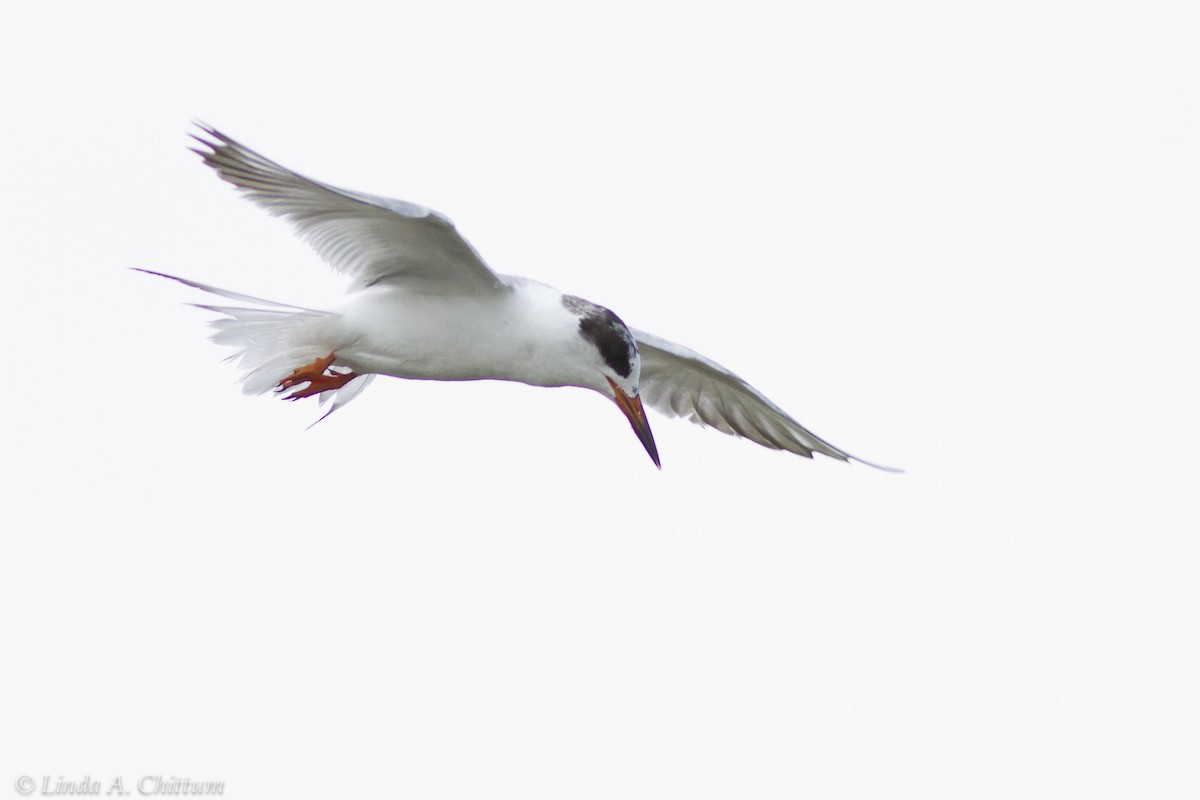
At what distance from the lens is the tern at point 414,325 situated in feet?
26.3

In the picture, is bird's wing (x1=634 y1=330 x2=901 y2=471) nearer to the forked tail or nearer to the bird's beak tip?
the bird's beak tip

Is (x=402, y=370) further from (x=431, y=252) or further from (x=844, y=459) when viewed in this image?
(x=844, y=459)

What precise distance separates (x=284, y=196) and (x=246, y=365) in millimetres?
1071

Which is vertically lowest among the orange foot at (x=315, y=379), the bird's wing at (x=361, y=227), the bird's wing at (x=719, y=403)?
the orange foot at (x=315, y=379)

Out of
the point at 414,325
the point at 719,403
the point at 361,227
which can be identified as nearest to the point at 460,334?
the point at 414,325

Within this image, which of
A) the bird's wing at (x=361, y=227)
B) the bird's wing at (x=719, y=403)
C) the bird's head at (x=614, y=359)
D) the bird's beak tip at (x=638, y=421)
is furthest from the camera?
the bird's wing at (x=719, y=403)

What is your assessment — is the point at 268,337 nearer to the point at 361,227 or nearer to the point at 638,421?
the point at 361,227

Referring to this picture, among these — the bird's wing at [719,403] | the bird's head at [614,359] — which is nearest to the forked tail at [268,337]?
the bird's head at [614,359]

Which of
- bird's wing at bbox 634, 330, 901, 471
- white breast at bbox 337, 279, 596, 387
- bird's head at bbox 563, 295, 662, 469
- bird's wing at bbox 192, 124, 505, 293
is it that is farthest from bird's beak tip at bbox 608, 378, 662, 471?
bird's wing at bbox 634, 330, 901, 471

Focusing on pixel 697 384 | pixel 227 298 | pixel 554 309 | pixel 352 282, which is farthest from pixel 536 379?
pixel 697 384

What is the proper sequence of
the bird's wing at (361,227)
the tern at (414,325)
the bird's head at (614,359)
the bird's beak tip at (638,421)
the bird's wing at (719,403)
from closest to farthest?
the bird's wing at (361,227), the tern at (414,325), the bird's head at (614,359), the bird's beak tip at (638,421), the bird's wing at (719,403)

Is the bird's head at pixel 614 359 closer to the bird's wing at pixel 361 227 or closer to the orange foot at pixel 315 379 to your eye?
the bird's wing at pixel 361 227

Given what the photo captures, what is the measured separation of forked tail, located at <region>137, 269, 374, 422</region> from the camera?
8.30 meters

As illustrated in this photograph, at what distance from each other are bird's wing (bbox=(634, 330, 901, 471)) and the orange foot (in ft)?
6.59
